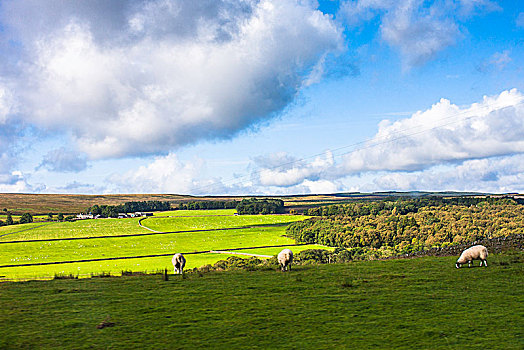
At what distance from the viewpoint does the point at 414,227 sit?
81500 mm

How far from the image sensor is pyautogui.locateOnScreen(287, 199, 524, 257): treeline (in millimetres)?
70000

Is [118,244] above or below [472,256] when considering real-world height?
below

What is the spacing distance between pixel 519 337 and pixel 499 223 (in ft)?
247

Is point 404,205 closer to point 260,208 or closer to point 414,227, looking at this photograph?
point 414,227

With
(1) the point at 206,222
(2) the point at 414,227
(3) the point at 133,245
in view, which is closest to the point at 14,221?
(1) the point at 206,222

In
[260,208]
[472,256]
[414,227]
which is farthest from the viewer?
[260,208]

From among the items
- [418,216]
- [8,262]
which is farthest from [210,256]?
[418,216]

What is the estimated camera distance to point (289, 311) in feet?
43.9

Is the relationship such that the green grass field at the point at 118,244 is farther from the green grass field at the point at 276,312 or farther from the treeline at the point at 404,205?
the green grass field at the point at 276,312

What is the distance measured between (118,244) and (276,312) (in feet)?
304

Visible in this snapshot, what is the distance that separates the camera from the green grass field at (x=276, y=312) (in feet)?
33.8

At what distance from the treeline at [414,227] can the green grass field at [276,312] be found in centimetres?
4389

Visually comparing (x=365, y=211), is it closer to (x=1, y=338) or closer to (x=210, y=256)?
(x=210, y=256)

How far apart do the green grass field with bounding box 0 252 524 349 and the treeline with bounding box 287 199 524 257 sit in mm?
43894
